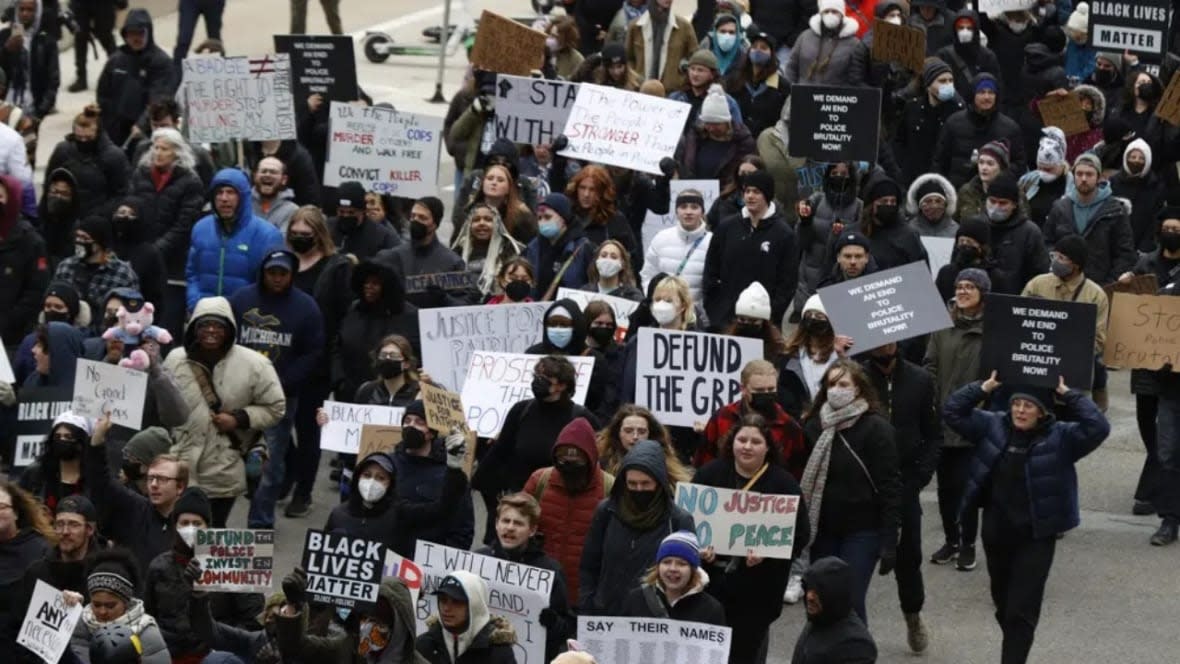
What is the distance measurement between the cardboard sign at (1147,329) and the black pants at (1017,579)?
7.85 feet

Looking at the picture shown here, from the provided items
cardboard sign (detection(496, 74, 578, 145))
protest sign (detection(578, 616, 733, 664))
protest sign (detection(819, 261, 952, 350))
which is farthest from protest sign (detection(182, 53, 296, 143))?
protest sign (detection(578, 616, 733, 664))

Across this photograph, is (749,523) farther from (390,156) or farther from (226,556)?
(390,156)

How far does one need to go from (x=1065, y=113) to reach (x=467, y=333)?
19.8ft

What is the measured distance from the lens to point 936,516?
1598cm

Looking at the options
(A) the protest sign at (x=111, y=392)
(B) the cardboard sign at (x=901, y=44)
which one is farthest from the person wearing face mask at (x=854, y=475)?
(B) the cardboard sign at (x=901, y=44)

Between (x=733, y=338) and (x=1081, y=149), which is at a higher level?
(x=1081, y=149)

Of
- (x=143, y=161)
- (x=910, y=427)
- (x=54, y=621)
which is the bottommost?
(x=54, y=621)

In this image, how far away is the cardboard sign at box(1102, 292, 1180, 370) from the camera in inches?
589

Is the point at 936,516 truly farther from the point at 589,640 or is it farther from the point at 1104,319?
the point at 589,640

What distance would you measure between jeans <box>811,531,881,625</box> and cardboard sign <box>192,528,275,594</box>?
2820 millimetres

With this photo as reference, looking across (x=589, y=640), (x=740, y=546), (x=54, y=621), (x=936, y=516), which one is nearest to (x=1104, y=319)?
(x=936, y=516)

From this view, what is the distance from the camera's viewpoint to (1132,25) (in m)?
19.7

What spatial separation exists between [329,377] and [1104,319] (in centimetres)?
437

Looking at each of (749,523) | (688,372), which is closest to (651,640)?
(749,523)
